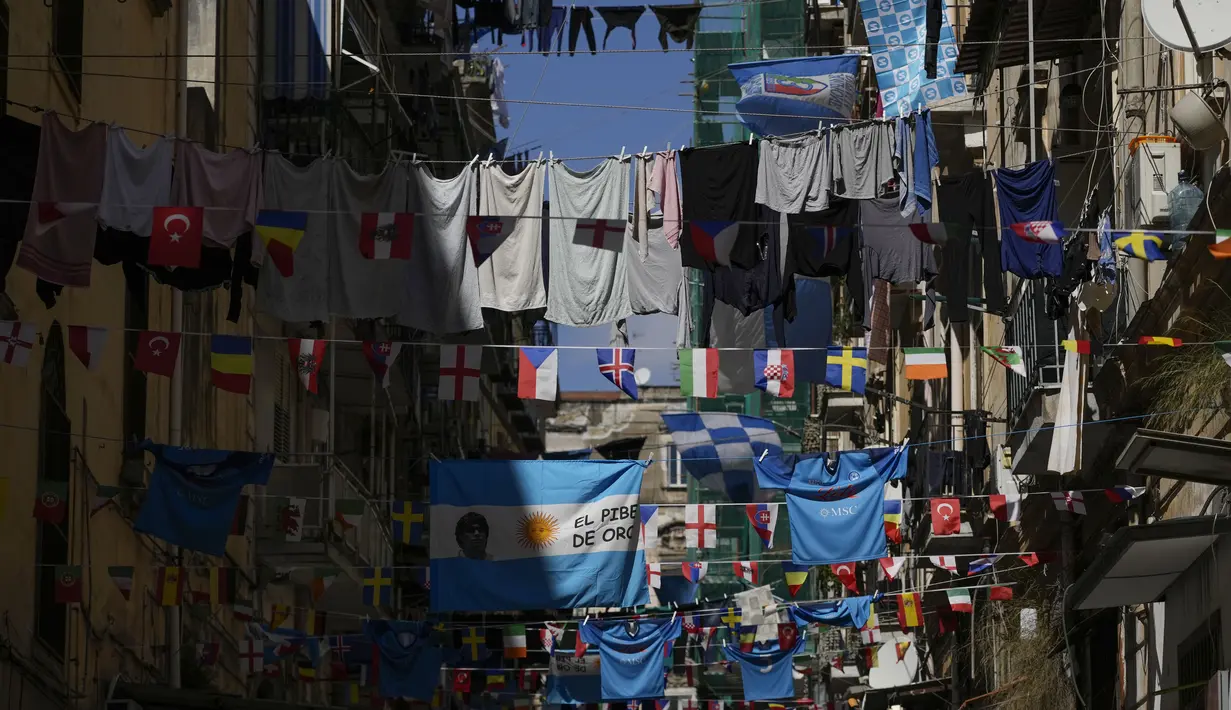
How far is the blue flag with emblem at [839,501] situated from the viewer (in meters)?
17.9

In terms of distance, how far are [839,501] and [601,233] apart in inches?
168

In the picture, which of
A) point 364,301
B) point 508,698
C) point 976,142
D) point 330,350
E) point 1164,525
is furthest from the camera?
point 508,698

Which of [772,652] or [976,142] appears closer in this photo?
[976,142]

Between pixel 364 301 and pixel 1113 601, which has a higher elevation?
pixel 364 301

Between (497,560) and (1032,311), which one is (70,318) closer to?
(497,560)

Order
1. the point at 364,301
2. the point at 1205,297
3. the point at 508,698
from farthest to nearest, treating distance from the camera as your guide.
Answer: the point at 508,698 → the point at 364,301 → the point at 1205,297

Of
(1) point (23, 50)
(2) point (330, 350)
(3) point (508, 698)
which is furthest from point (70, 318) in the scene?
(3) point (508, 698)

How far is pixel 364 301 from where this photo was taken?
15.0m

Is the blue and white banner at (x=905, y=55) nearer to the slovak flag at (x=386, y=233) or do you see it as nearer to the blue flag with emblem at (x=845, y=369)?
the blue flag with emblem at (x=845, y=369)

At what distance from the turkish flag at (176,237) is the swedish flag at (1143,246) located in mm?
6540

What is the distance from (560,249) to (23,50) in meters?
4.52

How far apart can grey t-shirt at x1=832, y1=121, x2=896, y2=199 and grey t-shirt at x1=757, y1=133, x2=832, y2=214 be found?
0.32ft

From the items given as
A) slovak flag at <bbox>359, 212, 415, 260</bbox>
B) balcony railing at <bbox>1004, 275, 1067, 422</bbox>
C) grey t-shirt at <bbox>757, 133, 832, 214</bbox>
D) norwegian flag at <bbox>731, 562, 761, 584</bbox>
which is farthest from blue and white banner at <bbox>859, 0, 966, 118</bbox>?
slovak flag at <bbox>359, 212, 415, 260</bbox>

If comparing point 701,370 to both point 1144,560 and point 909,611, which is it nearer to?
point 1144,560
